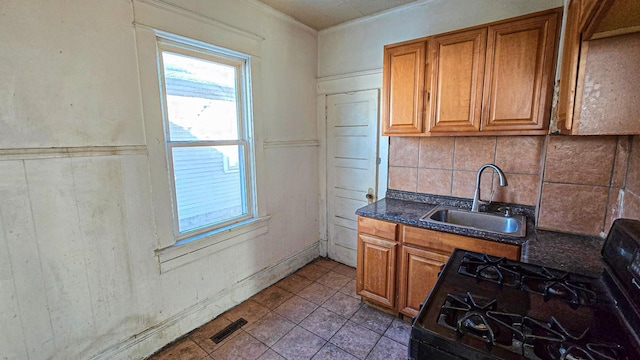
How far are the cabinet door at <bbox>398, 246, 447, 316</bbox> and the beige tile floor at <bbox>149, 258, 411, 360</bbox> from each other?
0.20m

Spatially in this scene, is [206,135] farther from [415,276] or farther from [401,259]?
[415,276]

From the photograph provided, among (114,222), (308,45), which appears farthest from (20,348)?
(308,45)

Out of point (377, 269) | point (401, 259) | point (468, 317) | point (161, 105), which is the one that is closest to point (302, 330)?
point (377, 269)

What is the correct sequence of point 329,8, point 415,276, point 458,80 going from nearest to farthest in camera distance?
point 458,80
point 415,276
point 329,8

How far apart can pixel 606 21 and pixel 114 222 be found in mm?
2455

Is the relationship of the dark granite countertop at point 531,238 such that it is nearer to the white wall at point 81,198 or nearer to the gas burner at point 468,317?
the gas burner at point 468,317

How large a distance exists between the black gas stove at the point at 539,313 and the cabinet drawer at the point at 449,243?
0.47 metres

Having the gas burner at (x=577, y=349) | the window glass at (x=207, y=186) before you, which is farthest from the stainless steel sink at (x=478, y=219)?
the window glass at (x=207, y=186)

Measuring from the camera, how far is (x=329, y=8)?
2459 mm

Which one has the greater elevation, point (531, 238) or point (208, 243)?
point (531, 238)

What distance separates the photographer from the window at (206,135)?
1.94 meters

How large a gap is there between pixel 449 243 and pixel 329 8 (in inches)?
86.8

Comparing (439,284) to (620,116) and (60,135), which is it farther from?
(60,135)

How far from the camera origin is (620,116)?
0.99 m
